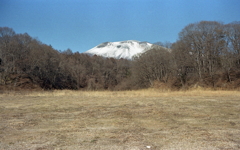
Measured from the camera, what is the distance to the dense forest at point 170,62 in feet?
120

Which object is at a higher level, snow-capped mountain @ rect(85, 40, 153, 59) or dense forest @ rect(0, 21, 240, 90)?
snow-capped mountain @ rect(85, 40, 153, 59)

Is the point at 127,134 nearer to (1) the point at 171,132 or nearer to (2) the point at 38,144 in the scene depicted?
(1) the point at 171,132

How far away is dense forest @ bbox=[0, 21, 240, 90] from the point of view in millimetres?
36469

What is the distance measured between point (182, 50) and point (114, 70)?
3844 cm

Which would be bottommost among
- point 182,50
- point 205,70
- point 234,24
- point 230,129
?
point 230,129

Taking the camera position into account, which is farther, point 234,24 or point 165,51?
point 165,51

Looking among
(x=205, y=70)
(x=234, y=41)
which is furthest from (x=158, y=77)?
(x=234, y=41)

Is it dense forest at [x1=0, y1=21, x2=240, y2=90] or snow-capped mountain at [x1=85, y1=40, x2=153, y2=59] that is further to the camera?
snow-capped mountain at [x1=85, y1=40, x2=153, y2=59]

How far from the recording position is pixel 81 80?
68.9 meters

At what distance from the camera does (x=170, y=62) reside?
4122 centimetres

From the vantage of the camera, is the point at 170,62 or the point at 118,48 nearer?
the point at 170,62

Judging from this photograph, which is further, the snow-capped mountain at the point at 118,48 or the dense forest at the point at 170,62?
the snow-capped mountain at the point at 118,48

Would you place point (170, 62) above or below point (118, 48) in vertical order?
below

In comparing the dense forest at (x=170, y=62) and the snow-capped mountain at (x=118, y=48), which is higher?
the snow-capped mountain at (x=118, y=48)
